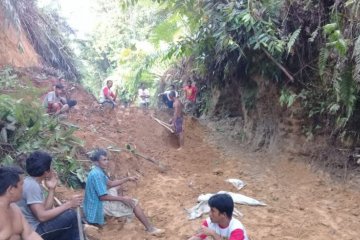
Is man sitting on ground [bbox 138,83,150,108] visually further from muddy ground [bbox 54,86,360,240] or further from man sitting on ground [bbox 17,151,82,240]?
man sitting on ground [bbox 17,151,82,240]

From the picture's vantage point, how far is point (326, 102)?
6441mm

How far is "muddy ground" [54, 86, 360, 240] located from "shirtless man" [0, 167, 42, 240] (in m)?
1.61

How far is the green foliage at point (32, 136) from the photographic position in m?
5.12

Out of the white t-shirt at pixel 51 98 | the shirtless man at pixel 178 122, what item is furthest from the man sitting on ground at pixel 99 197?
the shirtless man at pixel 178 122

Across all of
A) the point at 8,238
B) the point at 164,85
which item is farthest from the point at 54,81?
the point at 8,238

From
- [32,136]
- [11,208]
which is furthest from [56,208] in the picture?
[32,136]

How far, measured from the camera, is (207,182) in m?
6.53

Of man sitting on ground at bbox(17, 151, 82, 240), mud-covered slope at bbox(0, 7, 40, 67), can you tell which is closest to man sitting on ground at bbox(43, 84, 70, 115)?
mud-covered slope at bbox(0, 7, 40, 67)

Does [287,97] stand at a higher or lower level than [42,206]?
higher

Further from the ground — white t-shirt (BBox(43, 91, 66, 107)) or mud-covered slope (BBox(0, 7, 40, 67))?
mud-covered slope (BBox(0, 7, 40, 67))

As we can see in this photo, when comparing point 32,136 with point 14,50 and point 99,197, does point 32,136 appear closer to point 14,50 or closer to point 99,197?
point 99,197

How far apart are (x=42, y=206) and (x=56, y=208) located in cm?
11

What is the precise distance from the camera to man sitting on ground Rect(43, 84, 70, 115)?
7.88 meters

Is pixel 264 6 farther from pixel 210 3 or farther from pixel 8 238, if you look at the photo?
pixel 8 238
